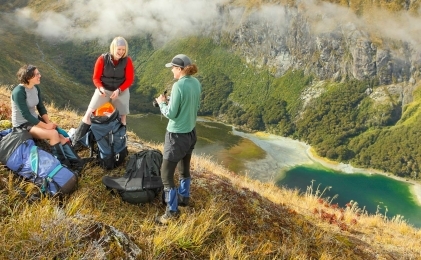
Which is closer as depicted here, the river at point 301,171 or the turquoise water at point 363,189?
the turquoise water at point 363,189

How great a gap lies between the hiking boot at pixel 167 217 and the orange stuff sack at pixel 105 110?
102 inches

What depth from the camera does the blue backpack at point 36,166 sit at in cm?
472

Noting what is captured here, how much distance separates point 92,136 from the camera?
6.50 meters

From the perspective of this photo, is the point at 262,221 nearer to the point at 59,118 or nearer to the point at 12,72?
the point at 59,118

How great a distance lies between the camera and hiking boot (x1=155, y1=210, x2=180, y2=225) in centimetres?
480

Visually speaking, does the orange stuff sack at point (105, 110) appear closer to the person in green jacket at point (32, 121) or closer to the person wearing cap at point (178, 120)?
the person in green jacket at point (32, 121)

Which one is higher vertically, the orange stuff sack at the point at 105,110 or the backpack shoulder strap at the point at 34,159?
the orange stuff sack at the point at 105,110

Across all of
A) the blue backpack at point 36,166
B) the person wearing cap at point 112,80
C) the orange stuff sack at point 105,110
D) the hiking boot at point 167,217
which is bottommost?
the hiking boot at point 167,217

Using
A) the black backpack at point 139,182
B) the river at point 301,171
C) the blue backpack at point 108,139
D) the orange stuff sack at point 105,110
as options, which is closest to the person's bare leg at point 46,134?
the blue backpack at point 108,139

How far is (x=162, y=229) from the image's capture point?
14.8 ft

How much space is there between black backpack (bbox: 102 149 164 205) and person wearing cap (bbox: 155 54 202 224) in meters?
0.34

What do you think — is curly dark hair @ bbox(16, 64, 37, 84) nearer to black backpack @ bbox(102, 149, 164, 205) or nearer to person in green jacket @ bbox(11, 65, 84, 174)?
person in green jacket @ bbox(11, 65, 84, 174)

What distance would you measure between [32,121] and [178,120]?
2.89 meters

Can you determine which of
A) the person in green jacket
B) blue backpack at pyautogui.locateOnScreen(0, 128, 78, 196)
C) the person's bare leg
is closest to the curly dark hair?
the person in green jacket
